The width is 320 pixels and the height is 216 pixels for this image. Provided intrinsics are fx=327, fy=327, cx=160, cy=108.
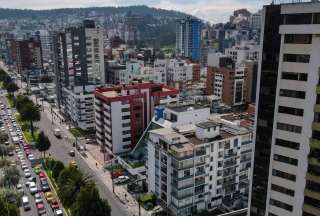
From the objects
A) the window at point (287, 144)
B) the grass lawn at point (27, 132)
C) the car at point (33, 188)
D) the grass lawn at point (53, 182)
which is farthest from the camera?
the grass lawn at point (27, 132)

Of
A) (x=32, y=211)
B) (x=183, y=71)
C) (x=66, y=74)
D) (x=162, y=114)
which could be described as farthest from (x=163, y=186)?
(x=183, y=71)

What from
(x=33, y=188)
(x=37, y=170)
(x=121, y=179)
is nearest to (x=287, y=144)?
(x=121, y=179)

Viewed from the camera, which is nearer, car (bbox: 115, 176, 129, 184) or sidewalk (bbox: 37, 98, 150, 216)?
sidewalk (bbox: 37, 98, 150, 216)

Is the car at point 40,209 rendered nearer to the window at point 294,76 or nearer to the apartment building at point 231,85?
the window at point 294,76

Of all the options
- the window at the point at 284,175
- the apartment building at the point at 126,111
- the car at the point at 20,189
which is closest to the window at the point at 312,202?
the window at the point at 284,175

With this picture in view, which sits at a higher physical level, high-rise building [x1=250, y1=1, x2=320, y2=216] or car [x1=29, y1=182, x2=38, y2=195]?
high-rise building [x1=250, y1=1, x2=320, y2=216]

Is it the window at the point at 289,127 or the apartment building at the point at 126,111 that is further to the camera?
the apartment building at the point at 126,111

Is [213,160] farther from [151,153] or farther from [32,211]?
[32,211]

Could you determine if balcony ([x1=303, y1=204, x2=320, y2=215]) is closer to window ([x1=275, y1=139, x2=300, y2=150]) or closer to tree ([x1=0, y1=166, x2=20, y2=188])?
window ([x1=275, y1=139, x2=300, y2=150])

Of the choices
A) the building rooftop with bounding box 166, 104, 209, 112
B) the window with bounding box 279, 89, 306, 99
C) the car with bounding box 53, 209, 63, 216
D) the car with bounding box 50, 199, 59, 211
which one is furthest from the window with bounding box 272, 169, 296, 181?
the car with bounding box 50, 199, 59, 211
